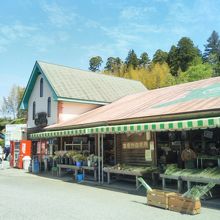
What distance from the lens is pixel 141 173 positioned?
12945 millimetres

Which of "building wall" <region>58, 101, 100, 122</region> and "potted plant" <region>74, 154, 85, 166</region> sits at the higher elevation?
"building wall" <region>58, 101, 100, 122</region>

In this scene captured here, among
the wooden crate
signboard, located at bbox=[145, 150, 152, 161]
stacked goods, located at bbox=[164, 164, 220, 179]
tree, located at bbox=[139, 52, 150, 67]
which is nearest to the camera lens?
the wooden crate

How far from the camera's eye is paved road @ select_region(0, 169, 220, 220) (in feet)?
27.2

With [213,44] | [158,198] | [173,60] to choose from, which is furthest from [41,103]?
[213,44]

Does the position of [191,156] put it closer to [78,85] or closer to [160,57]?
[78,85]

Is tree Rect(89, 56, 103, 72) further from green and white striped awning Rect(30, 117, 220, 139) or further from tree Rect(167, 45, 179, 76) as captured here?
green and white striped awning Rect(30, 117, 220, 139)

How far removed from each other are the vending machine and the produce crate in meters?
15.7

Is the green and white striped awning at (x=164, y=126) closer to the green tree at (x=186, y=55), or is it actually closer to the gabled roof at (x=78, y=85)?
the gabled roof at (x=78, y=85)

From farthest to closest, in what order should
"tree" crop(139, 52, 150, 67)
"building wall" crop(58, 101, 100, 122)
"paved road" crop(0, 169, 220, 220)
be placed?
"tree" crop(139, 52, 150, 67) → "building wall" crop(58, 101, 100, 122) → "paved road" crop(0, 169, 220, 220)

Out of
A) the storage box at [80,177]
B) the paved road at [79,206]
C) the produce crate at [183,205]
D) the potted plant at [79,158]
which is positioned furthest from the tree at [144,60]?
the produce crate at [183,205]

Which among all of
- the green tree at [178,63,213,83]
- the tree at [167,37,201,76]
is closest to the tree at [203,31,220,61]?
the tree at [167,37,201,76]

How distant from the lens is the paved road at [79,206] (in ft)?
27.2

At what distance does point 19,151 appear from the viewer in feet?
77.4

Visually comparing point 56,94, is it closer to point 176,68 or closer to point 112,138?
point 112,138
